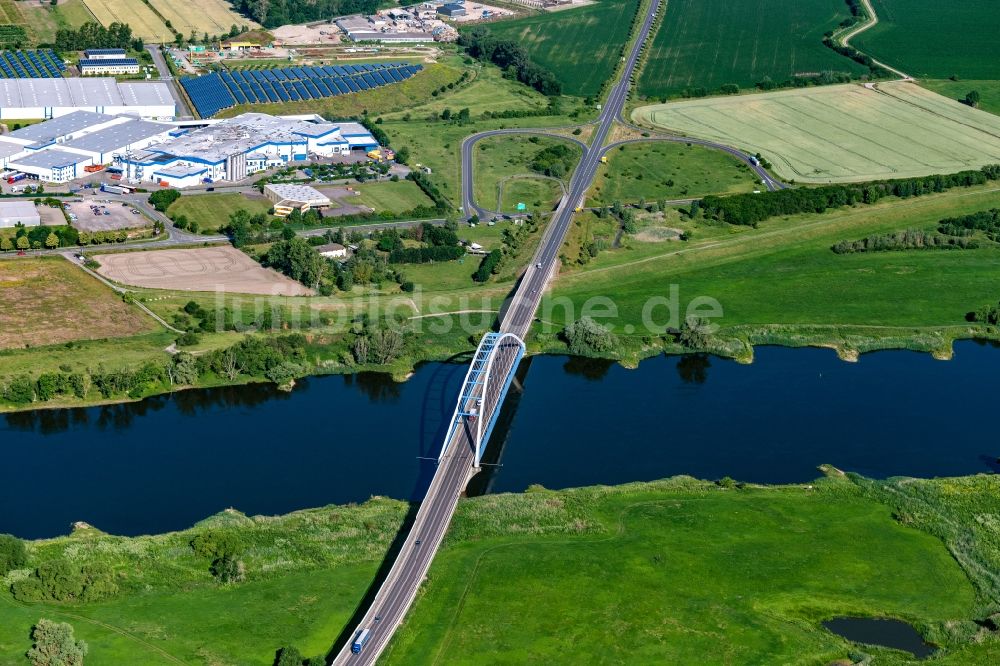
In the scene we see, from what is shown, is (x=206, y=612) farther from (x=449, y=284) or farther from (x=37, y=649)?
(x=449, y=284)

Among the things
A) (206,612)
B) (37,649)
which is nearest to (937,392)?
(206,612)

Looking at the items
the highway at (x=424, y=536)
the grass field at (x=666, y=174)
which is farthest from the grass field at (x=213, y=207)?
the grass field at (x=666, y=174)

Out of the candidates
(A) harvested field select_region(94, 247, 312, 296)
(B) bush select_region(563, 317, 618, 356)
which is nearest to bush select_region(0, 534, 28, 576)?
(A) harvested field select_region(94, 247, 312, 296)

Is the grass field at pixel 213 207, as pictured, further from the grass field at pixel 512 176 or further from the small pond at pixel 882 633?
the small pond at pixel 882 633

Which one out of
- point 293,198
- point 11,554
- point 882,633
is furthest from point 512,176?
point 11,554

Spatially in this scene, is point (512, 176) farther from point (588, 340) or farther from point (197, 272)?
point (197, 272)

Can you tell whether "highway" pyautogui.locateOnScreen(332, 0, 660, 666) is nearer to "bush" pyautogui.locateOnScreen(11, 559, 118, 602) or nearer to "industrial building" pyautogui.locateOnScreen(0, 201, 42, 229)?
"bush" pyautogui.locateOnScreen(11, 559, 118, 602)
